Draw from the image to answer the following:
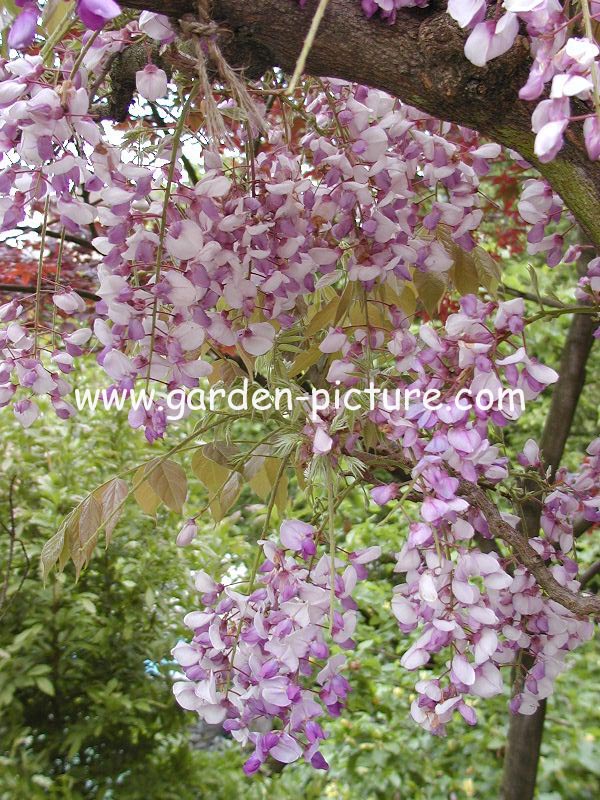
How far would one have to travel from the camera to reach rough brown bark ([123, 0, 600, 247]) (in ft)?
1.76

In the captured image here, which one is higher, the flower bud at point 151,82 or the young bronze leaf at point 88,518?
the flower bud at point 151,82

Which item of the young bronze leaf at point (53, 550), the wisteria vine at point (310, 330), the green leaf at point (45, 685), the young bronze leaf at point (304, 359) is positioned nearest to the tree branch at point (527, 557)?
the wisteria vine at point (310, 330)

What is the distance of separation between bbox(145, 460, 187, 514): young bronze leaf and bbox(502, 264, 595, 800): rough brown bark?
0.85 m

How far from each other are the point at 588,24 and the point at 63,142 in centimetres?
36

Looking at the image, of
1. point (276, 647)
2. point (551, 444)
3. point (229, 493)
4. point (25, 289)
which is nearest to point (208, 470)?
point (229, 493)

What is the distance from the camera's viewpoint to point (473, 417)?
0.61m

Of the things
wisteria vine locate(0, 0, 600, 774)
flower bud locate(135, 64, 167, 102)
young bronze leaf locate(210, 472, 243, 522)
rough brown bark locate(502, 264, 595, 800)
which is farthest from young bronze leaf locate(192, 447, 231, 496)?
rough brown bark locate(502, 264, 595, 800)

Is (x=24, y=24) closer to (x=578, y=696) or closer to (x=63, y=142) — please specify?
(x=63, y=142)

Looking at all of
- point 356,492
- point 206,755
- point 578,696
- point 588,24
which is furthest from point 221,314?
point 356,492

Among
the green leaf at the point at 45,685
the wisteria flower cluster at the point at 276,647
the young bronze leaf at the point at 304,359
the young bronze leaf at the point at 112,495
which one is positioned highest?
the young bronze leaf at the point at 304,359

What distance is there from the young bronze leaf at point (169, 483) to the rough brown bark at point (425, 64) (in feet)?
1.57

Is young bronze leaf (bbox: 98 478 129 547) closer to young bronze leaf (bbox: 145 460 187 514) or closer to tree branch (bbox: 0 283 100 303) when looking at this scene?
young bronze leaf (bbox: 145 460 187 514)

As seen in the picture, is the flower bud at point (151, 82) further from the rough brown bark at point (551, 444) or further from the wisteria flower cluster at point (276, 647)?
the rough brown bark at point (551, 444)

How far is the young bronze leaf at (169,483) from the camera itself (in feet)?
3.00
